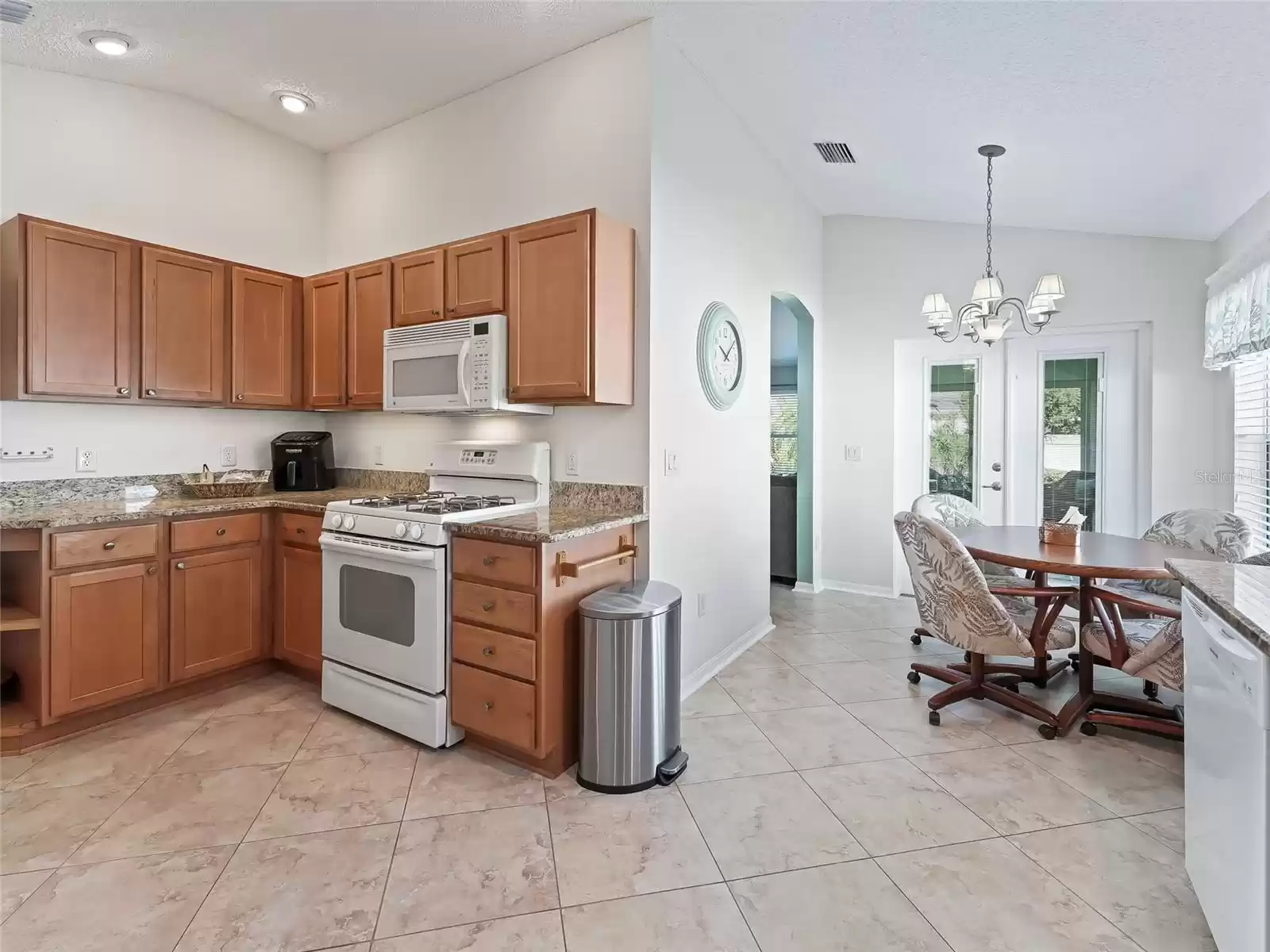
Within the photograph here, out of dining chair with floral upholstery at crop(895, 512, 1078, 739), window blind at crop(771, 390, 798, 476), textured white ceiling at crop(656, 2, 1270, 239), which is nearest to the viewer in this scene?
textured white ceiling at crop(656, 2, 1270, 239)

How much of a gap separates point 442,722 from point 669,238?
2.31 m

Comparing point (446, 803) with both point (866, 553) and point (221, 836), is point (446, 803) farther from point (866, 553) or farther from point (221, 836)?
point (866, 553)

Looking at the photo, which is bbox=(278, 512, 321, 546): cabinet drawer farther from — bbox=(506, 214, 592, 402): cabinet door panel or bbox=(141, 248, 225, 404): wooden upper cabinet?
bbox=(506, 214, 592, 402): cabinet door panel

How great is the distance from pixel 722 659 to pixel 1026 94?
3.06 m

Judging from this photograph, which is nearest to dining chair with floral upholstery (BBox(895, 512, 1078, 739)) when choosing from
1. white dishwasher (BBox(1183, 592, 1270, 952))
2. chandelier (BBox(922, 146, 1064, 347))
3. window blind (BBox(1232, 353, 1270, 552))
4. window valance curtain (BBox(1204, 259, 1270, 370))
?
white dishwasher (BBox(1183, 592, 1270, 952))

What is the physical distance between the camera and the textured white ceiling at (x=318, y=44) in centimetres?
266

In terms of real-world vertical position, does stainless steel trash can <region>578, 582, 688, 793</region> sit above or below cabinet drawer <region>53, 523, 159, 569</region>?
below

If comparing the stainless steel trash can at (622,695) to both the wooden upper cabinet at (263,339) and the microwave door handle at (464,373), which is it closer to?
the microwave door handle at (464,373)

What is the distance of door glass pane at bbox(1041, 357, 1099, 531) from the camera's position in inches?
174

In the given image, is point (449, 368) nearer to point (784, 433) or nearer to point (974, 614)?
point (974, 614)

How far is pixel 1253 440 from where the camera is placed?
11.8 ft

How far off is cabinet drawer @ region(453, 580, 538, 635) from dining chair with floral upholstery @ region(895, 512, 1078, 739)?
174cm

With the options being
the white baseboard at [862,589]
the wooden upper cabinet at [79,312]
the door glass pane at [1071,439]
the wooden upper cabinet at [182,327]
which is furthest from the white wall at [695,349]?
the wooden upper cabinet at [79,312]

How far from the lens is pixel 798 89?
3.08 metres
